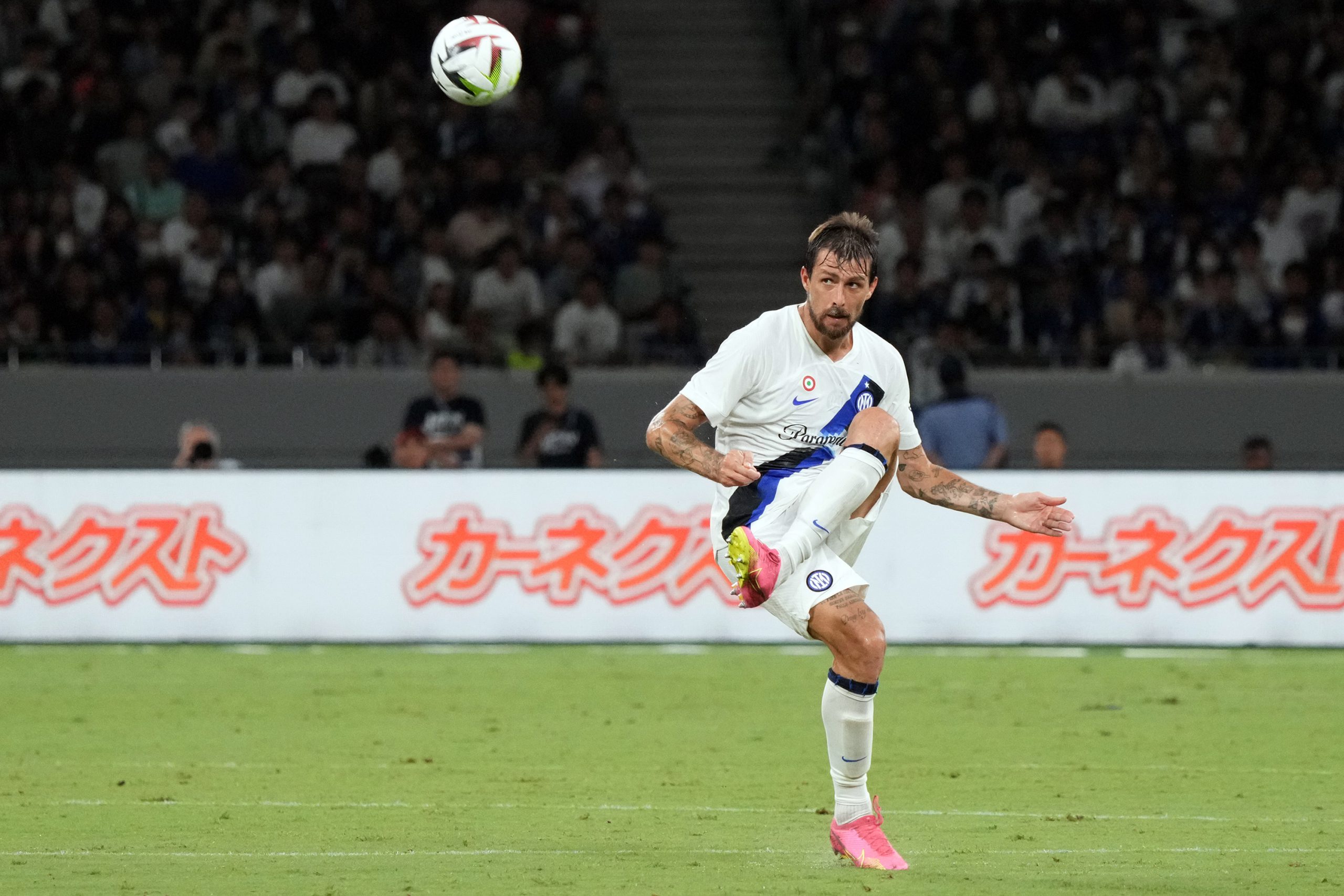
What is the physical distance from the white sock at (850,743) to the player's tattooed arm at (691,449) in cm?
83

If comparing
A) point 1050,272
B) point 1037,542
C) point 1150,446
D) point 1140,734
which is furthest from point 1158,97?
point 1140,734

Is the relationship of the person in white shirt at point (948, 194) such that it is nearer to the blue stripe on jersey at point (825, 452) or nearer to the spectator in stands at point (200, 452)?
the spectator in stands at point (200, 452)

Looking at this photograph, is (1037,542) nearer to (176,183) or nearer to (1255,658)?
(1255,658)

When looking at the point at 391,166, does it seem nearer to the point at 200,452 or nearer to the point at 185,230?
the point at 185,230

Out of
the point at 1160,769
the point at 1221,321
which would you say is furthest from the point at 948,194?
the point at 1160,769

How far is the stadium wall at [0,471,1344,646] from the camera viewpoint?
1423 centimetres

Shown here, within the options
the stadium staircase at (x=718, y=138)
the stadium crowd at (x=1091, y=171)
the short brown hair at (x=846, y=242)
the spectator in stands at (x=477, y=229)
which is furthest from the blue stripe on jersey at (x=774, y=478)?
the stadium staircase at (x=718, y=138)

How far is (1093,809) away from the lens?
27.1ft

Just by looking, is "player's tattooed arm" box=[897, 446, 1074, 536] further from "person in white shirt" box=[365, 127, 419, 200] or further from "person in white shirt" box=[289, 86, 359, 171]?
"person in white shirt" box=[289, 86, 359, 171]

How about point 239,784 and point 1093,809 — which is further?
point 239,784

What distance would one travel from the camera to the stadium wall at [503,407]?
1772 centimetres

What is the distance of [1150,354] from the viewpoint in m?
18.0

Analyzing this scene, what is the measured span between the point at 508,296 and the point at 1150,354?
5876 millimetres

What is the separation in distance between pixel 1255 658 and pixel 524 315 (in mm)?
7442
